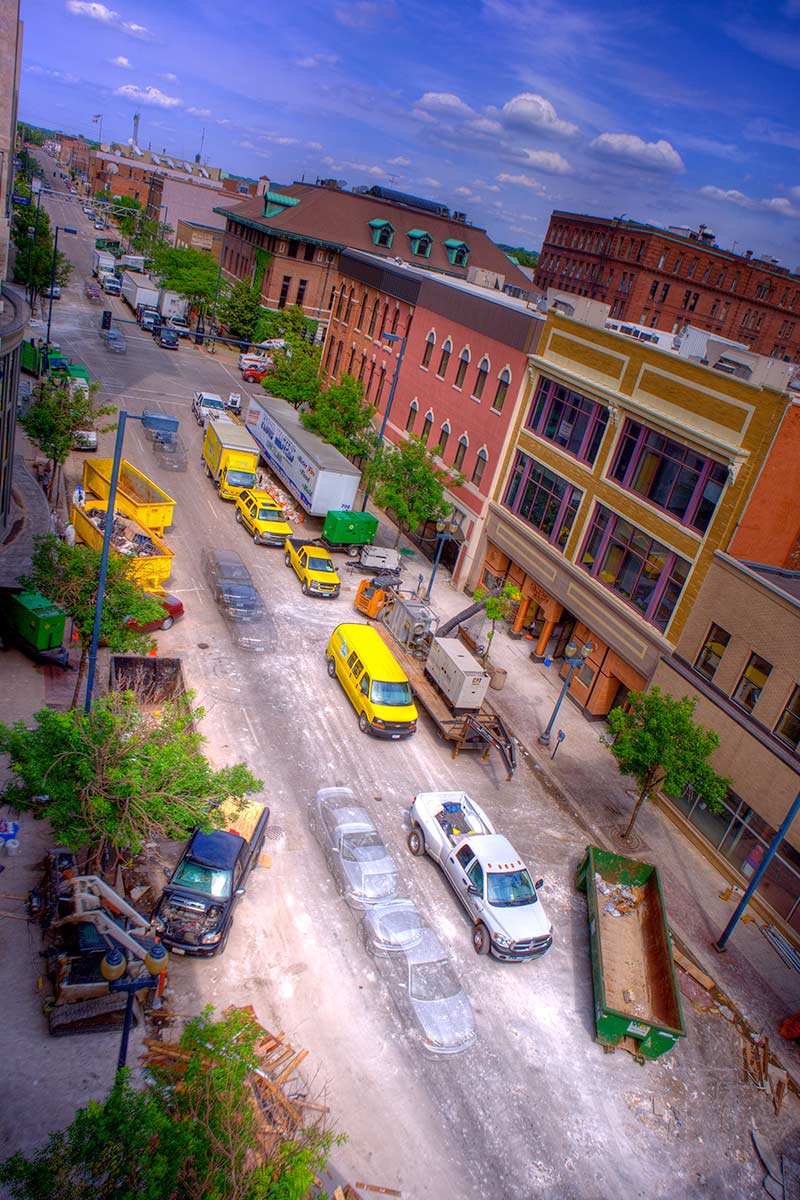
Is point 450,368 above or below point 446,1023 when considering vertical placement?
above

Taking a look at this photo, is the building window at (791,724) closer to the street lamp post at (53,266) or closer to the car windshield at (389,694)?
the car windshield at (389,694)

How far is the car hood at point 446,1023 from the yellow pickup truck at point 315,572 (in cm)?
1742

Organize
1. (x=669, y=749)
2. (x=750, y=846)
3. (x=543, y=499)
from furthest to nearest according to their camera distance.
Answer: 1. (x=543, y=499)
2. (x=750, y=846)
3. (x=669, y=749)

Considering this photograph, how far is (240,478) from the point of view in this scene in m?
36.4

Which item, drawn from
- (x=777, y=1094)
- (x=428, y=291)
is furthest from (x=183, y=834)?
(x=428, y=291)

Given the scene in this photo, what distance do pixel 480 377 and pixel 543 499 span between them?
7687 millimetres

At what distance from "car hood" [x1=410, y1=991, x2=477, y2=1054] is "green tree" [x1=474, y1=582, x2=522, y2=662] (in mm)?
12583

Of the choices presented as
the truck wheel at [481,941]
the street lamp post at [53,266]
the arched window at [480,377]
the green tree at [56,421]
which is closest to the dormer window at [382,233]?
the street lamp post at [53,266]

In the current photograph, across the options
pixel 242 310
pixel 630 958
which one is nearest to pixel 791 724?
pixel 630 958

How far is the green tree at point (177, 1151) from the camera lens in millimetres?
7008

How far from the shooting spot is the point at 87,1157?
721 centimetres

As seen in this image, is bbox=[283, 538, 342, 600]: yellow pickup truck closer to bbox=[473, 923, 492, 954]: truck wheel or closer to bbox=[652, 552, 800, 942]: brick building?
bbox=[652, 552, 800, 942]: brick building

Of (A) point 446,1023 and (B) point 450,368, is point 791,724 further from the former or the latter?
(B) point 450,368

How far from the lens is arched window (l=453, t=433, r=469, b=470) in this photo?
119 ft
